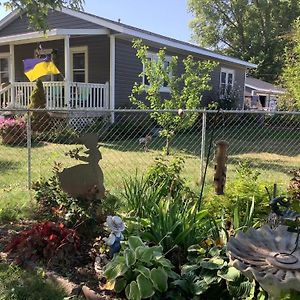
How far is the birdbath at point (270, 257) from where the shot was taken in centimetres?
211

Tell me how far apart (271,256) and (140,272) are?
2.98 feet

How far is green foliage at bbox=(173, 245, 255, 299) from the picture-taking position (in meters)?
2.61

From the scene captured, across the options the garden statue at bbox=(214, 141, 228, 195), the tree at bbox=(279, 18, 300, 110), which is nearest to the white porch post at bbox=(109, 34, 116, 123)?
the tree at bbox=(279, 18, 300, 110)

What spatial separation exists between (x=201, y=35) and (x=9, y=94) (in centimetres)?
3297

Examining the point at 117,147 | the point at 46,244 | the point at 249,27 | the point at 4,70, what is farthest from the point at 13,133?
the point at 249,27

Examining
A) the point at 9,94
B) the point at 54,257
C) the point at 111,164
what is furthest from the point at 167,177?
the point at 9,94

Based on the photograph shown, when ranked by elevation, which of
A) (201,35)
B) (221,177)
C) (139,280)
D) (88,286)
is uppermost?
(201,35)

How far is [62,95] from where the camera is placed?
42.3ft

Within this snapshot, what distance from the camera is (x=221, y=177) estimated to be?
474cm

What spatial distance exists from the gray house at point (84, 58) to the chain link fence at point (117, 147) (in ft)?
2.30

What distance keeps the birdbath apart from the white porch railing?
1054 centimetres

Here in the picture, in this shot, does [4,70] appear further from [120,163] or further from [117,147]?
[120,163]

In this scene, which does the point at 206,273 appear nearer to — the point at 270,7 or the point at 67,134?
the point at 67,134

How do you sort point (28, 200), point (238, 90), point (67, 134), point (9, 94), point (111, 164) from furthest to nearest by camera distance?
point (238, 90) < point (9, 94) < point (67, 134) < point (111, 164) < point (28, 200)
